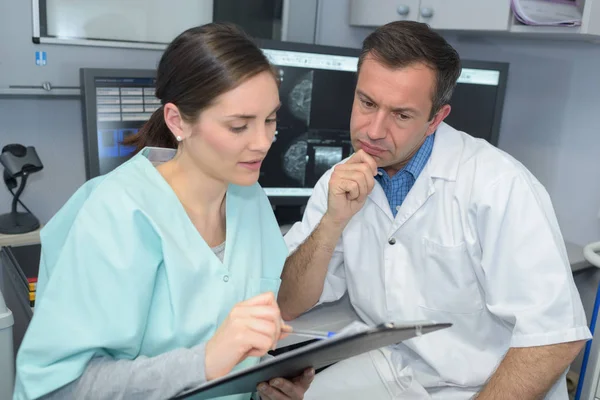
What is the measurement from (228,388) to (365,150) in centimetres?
64

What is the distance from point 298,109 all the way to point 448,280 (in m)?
0.77

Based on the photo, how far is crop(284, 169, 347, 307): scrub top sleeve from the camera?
150 centimetres

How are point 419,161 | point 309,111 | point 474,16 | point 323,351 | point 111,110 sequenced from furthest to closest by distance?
point 309,111 → point 474,16 → point 111,110 → point 419,161 → point 323,351

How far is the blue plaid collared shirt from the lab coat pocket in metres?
0.12

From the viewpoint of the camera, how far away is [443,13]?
6.11ft

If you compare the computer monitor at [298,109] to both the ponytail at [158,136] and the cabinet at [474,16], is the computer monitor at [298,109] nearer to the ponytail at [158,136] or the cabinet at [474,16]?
the cabinet at [474,16]

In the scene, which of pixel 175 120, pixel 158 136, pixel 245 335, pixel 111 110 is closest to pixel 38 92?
pixel 111 110

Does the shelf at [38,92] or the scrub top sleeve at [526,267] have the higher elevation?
the shelf at [38,92]

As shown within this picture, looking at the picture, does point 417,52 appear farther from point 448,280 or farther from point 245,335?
point 245,335

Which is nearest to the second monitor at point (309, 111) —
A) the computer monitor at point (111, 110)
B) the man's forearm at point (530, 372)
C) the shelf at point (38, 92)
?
the computer monitor at point (111, 110)

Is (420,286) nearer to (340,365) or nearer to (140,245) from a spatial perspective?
(340,365)

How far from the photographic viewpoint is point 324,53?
1.86 meters

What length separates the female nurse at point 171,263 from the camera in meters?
0.92

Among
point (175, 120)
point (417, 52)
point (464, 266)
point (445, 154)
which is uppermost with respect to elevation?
point (417, 52)
